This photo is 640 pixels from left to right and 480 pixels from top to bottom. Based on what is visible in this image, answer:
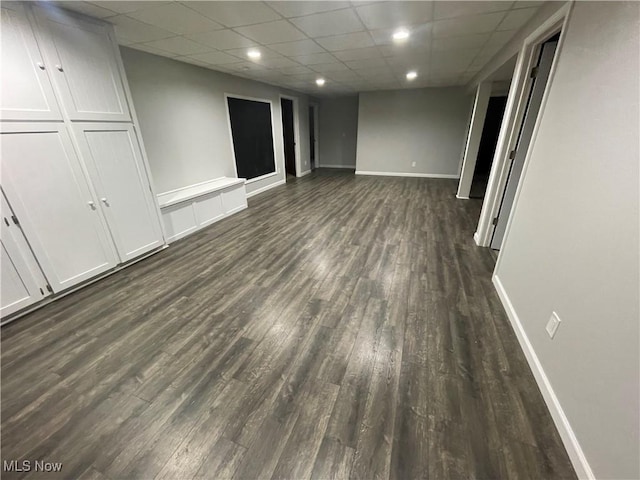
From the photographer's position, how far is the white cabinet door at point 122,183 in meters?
2.55

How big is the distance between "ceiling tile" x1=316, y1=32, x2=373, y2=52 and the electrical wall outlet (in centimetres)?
319

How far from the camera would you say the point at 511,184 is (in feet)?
9.82

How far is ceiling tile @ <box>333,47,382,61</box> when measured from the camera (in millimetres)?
3437

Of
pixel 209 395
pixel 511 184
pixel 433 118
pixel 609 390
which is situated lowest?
pixel 209 395

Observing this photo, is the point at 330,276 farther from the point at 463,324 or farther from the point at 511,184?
the point at 511,184

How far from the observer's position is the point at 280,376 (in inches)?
65.4

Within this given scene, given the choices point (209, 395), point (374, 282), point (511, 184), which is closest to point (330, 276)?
point (374, 282)

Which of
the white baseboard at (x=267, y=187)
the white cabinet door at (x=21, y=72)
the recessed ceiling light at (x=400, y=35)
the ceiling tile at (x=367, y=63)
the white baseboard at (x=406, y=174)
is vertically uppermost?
the ceiling tile at (x=367, y=63)

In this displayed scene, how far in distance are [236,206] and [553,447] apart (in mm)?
4875

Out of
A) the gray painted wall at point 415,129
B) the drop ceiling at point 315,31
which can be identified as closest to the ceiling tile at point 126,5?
the drop ceiling at point 315,31

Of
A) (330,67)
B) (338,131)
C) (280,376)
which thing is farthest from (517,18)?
(338,131)

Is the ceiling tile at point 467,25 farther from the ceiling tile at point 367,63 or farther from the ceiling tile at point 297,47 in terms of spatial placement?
the ceiling tile at point 297,47

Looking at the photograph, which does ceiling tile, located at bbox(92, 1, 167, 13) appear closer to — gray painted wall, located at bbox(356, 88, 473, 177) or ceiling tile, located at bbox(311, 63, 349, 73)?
ceiling tile, located at bbox(311, 63, 349, 73)

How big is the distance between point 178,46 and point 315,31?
1.75 m
